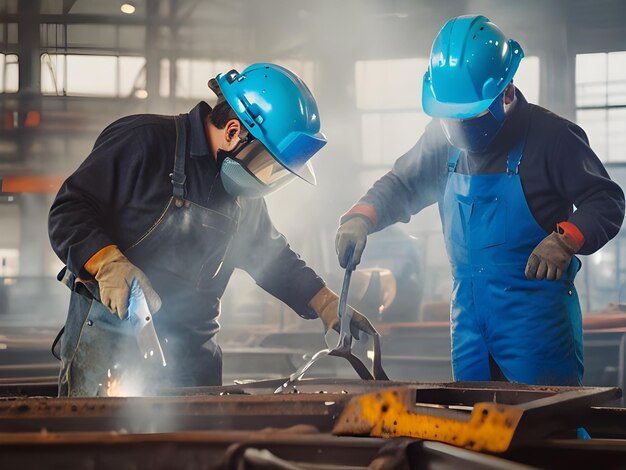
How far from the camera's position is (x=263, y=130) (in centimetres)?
242

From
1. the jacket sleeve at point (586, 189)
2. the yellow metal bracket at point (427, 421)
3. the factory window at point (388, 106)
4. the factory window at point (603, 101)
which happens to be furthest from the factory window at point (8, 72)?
the yellow metal bracket at point (427, 421)

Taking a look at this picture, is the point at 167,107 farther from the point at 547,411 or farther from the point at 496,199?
the point at 547,411

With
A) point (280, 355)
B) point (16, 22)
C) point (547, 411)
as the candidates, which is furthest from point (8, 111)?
point (547, 411)

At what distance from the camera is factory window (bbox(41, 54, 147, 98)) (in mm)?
12922

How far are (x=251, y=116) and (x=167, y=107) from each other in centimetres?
1031

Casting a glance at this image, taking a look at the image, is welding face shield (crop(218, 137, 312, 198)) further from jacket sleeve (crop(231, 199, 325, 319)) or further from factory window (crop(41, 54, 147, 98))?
factory window (crop(41, 54, 147, 98))

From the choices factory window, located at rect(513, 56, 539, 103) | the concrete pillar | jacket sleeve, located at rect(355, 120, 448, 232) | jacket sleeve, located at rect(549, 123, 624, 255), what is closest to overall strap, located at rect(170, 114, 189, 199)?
jacket sleeve, located at rect(355, 120, 448, 232)

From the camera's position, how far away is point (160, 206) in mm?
2348

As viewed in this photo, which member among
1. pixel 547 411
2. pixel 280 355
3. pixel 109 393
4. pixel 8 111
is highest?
pixel 8 111

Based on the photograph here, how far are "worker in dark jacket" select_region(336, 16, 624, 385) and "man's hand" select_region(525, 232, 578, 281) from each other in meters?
0.06

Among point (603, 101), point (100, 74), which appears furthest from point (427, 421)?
point (100, 74)

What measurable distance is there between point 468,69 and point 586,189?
22.3 inches

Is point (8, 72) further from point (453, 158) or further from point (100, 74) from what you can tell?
point (453, 158)

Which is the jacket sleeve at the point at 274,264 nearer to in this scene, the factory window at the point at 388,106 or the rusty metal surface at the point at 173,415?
the rusty metal surface at the point at 173,415
